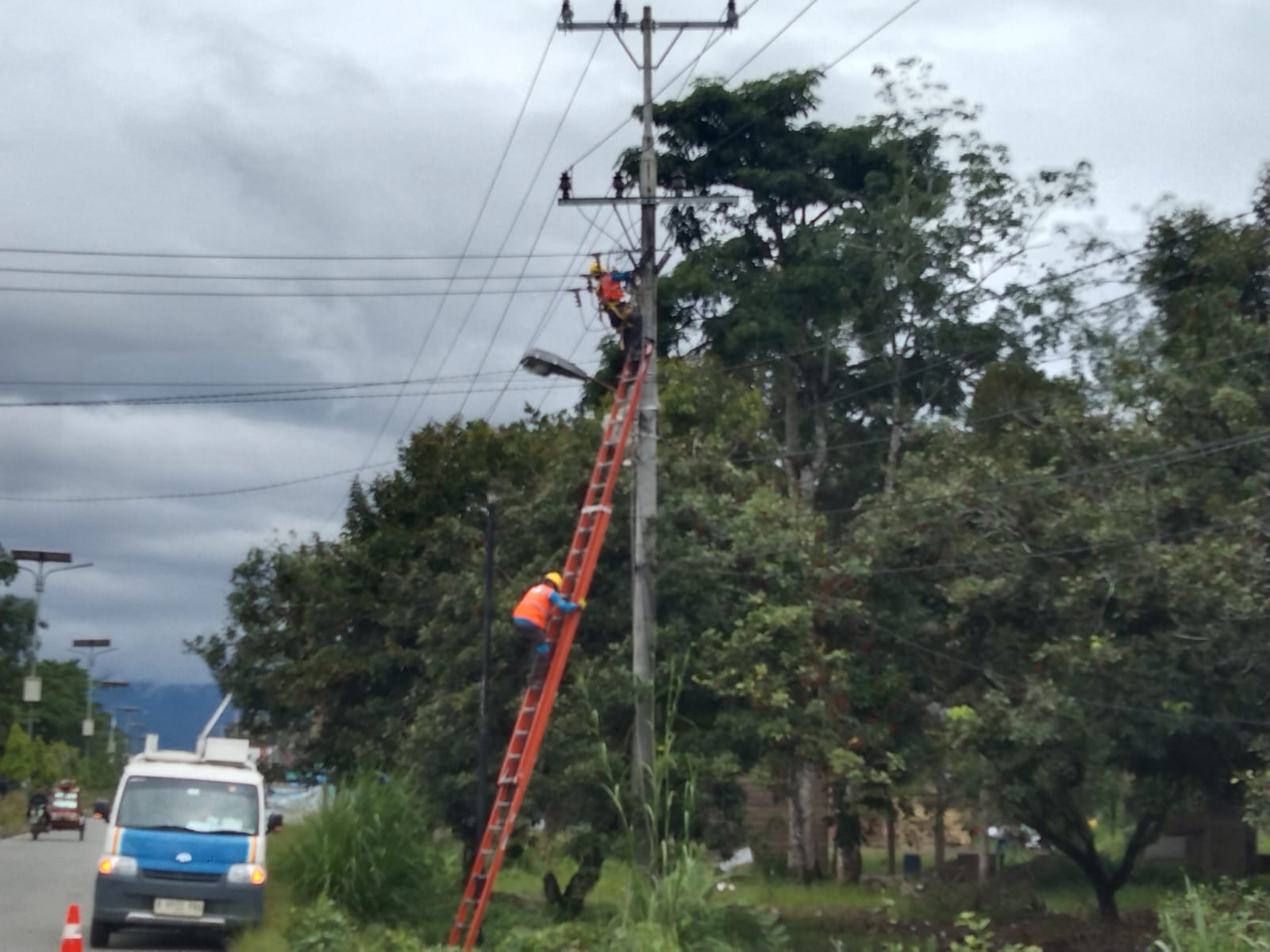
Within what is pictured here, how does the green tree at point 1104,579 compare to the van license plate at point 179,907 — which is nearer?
the van license plate at point 179,907

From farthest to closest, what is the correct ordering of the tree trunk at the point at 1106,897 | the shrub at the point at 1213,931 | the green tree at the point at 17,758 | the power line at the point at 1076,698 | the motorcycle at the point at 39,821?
the green tree at the point at 17,758 < the motorcycle at the point at 39,821 < the tree trunk at the point at 1106,897 < the power line at the point at 1076,698 < the shrub at the point at 1213,931

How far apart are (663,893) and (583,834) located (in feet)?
23.3

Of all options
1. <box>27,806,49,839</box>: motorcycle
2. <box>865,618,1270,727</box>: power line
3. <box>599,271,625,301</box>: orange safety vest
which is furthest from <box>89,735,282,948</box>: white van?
<box>27,806,49,839</box>: motorcycle

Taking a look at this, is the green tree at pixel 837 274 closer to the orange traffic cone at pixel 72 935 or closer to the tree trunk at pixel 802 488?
the tree trunk at pixel 802 488

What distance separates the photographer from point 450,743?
22469mm

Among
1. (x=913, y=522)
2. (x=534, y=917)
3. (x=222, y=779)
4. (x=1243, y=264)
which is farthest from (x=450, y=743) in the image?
(x=1243, y=264)

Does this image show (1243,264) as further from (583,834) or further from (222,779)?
(222,779)

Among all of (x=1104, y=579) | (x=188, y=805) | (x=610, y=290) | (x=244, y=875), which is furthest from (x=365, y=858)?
(x=1104, y=579)

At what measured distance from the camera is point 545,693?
17062 mm

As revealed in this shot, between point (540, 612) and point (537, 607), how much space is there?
6 cm

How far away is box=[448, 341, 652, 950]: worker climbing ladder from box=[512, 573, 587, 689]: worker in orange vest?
0.51 feet

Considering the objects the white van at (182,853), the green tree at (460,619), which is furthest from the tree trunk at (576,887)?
the white van at (182,853)

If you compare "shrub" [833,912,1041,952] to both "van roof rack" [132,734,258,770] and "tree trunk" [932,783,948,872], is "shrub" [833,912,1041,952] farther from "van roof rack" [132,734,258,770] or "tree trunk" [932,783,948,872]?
"van roof rack" [132,734,258,770]

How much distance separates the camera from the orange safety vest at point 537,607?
16469 millimetres
